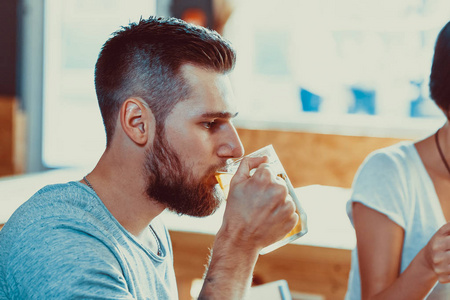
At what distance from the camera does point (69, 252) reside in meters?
0.84

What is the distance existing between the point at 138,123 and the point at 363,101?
1.96 meters

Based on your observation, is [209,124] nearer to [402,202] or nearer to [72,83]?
[402,202]

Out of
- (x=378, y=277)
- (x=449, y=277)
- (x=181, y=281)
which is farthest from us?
(x=181, y=281)

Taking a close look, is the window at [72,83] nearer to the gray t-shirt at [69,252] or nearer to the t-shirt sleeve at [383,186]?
the t-shirt sleeve at [383,186]

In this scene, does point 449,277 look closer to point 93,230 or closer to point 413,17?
point 93,230

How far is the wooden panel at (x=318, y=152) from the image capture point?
109 inches

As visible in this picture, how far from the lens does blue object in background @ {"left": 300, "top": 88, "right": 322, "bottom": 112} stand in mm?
2876

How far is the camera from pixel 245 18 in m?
2.96

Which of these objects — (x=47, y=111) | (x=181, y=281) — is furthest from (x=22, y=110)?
(x=181, y=281)

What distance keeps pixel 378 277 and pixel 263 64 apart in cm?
184

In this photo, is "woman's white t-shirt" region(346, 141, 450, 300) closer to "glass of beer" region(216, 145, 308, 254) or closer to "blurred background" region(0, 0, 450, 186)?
"glass of beer" region(216, 145, 308, 254)

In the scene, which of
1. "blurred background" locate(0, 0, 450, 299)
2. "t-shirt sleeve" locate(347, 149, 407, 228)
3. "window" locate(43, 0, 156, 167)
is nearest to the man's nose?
"t-shirt sleeve" locate(347, 149, 407, 228)

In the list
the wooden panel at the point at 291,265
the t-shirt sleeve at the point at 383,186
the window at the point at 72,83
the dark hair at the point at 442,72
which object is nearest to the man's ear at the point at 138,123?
the t-shirt sleeve at the point at 383,186

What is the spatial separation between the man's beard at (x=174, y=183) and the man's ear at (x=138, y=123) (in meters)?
0.02
